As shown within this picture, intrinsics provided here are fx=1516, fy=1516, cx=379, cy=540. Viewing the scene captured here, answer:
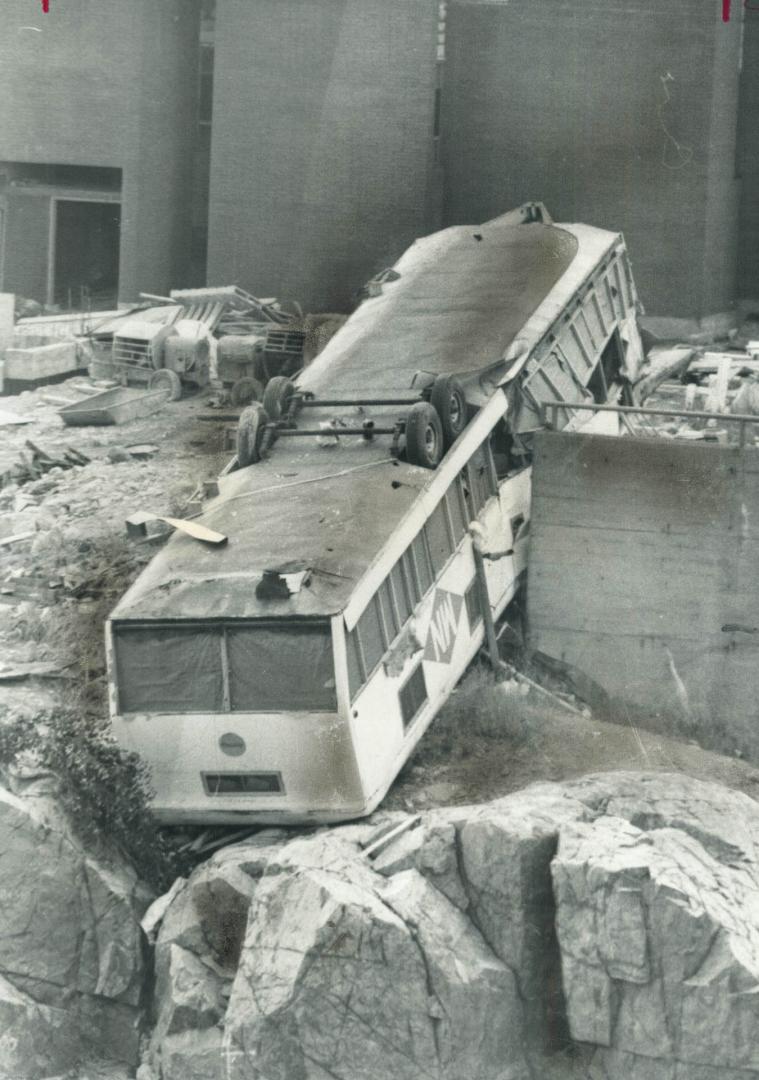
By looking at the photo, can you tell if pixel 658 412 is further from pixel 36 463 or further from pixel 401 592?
pixel 36 463

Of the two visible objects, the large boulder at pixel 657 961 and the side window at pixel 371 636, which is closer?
the large boulder at pixel 657 961

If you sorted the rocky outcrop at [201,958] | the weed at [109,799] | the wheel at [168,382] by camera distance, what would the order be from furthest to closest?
the wheel at [168,382] < the weed at [109,799] < the rocky outcrop at [201,958]

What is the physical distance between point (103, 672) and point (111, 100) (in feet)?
56.4

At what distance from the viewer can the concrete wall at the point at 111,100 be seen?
2781 centimetres

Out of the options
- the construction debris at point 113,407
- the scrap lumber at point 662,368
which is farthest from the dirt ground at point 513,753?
the construction debris at point 113,407

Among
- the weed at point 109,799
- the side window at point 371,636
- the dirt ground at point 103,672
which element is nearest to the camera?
the weed at point 109,799

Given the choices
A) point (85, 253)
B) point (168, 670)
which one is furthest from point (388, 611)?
point (85, 253)

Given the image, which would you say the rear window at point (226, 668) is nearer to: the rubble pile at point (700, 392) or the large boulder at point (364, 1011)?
the large boulder at point (364, 1011)

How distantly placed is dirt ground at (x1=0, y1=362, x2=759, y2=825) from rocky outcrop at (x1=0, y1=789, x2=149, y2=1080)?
1.69 meters

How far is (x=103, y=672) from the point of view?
13.6 meters

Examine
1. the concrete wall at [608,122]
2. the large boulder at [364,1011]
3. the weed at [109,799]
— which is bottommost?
the large boulder at [364,1011]

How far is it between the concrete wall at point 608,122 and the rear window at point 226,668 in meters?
16.4

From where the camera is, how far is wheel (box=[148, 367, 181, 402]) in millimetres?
21422

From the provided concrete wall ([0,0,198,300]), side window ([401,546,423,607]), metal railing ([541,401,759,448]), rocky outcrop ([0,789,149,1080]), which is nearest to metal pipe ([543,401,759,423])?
metal railing ([541,401,759,448])
